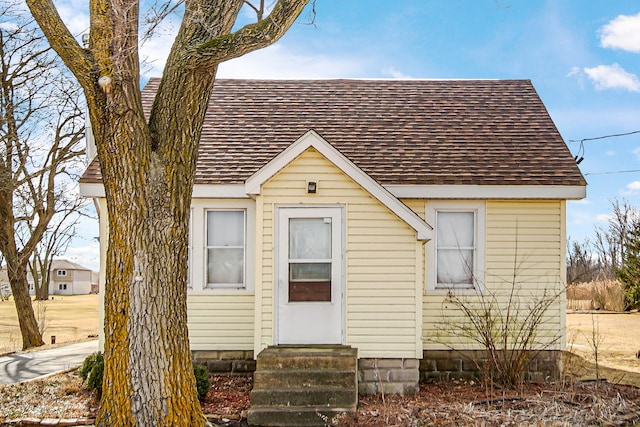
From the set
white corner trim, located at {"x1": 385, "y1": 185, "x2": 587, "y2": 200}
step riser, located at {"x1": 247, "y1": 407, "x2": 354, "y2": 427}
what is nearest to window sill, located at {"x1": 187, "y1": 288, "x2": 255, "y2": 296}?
step riser, located at {"x1": 247, "y1": 407, "x2": 354, "y2": 427}

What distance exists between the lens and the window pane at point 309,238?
10.3 metres

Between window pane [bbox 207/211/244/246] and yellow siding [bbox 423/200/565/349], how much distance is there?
3714 mm

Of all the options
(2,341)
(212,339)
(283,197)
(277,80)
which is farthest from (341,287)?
(2,341)

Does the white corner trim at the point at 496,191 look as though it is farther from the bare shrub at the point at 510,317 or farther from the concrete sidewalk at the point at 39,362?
the concrete sidewalk at the point at 39,362

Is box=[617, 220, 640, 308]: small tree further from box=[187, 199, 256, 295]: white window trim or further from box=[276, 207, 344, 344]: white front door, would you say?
box=[187, 199, 256, 295]: white window trim

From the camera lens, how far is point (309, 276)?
10.3 meters

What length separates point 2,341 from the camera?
2405 centimetres

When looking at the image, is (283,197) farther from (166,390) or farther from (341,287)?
(166,390)

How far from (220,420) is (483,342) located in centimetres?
498

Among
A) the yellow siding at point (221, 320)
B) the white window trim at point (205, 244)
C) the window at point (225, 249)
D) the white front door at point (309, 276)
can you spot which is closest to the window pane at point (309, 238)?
the white front door at point (309, 276)

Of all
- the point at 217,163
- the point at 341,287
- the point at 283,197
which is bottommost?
the point at 341,287

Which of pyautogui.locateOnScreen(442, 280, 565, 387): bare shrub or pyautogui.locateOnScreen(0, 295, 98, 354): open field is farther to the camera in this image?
pyautogui.locateOnScreen(0, 295, 98, 354): open field

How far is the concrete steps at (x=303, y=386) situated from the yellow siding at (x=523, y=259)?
102 inches

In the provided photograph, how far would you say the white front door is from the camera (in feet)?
33.3
